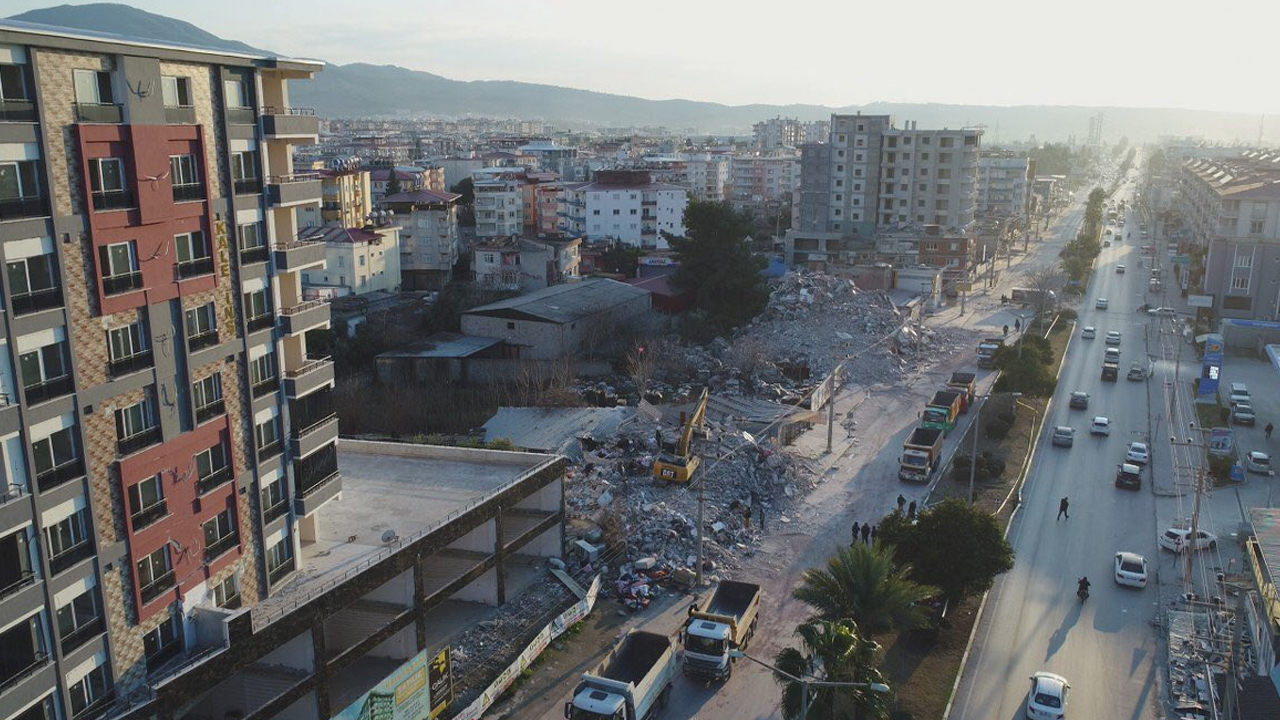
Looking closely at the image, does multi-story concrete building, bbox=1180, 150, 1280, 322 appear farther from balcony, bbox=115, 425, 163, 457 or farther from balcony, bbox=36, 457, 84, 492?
balcony, bbox=36, 457, 84, 492

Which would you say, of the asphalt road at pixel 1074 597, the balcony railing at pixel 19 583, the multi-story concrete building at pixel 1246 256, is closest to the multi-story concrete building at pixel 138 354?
the balcony railing at pixel 19 583

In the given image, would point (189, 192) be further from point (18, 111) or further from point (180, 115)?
point (18, 111)

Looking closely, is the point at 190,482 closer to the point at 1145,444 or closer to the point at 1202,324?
the point at 1145,444

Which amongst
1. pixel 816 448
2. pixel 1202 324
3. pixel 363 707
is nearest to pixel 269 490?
pixel 363 707

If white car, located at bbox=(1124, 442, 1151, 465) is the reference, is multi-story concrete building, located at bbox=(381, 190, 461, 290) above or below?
above

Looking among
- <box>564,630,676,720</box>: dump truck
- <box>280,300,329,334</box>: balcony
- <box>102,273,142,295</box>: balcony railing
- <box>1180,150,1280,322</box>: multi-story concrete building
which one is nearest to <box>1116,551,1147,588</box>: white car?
<box>564,630,676,720</box>: dump truck

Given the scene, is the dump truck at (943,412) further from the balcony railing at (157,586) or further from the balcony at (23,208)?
the balcony at (23,208)

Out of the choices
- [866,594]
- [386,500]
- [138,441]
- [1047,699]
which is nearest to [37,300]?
[138,441]

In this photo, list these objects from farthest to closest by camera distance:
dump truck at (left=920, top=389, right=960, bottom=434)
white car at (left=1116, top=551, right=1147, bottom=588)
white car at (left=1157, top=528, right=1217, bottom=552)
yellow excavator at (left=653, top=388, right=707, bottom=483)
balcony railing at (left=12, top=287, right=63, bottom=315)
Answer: dump truck at (left=920, top=389, right=960, bottom=434)
yellow excavator at (left=653, top=388, right=707, bottom=483)
white car at (left=1157, top=528, right=1217, bottom=552)
white car at (left=1116, top=551, right=1147, bottom=588)
balcony railing at (left=12, top=287, right=63, bottom=315)
